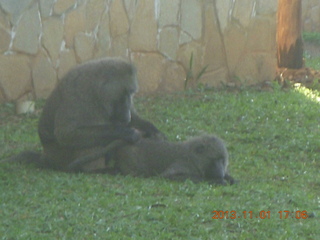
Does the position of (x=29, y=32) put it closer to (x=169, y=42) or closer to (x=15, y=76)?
(x=15, y=76)

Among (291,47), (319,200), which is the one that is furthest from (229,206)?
(291,47)

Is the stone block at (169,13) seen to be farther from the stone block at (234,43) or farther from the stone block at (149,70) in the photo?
the stone block at (234,43)

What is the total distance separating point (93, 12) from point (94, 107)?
3.43m

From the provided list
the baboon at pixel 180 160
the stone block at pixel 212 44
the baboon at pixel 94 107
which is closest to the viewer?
the baboon at pixel 180 160

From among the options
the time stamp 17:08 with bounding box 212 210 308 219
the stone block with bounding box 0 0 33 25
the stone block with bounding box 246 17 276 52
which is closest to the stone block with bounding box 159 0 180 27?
the stone block with bounding box 246 17 276 52

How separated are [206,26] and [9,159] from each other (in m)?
4.94

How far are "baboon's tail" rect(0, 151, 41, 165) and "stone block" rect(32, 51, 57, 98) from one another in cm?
236

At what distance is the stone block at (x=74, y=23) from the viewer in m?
10.2

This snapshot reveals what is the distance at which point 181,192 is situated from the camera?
655 centimetres

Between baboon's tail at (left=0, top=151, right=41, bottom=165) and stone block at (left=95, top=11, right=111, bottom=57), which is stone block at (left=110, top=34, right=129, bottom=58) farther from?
baboon's tail at (left=0, top=151, right=41, bottom=165)

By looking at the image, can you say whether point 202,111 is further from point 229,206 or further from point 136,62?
point 229,206

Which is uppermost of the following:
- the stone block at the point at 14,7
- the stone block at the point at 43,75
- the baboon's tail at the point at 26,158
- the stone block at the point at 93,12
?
the stone block at the point at 14,7

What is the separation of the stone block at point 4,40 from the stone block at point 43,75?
0.48 m

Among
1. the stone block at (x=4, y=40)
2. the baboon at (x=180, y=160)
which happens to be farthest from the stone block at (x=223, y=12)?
the baboon at (x=180, y=160)
